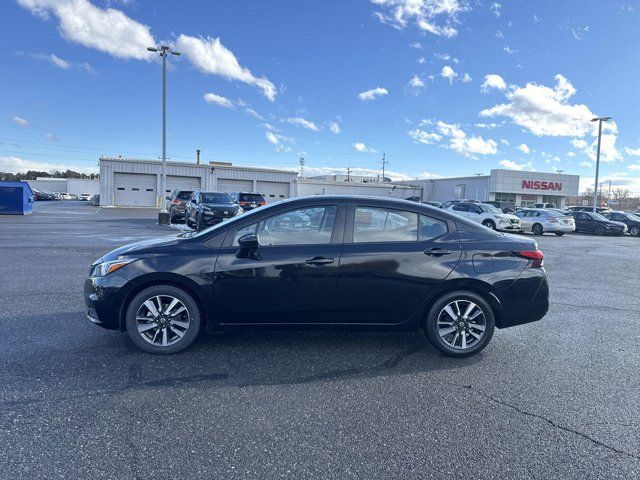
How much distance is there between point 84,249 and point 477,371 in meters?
10.8

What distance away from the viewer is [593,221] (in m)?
25.8

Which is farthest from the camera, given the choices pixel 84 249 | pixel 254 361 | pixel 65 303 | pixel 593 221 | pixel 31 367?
pixel 593 221

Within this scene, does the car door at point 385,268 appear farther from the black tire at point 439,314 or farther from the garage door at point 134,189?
the garage door at point 134,189

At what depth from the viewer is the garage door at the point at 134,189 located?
41875 millimetres

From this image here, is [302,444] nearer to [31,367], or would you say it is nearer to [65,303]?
[31,367]

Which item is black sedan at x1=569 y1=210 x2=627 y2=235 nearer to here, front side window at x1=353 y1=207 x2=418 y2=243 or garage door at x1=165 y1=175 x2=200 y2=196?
front side window at x1=353 y1=207 x2=418 y2=243

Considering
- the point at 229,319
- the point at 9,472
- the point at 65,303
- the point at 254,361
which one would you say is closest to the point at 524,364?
the point at 254,361

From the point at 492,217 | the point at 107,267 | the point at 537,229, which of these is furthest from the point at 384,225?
the point at 537,229

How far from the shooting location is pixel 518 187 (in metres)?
51.1

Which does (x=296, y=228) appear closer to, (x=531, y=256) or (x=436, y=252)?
(x=436, y=252)

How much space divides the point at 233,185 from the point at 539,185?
3772 centimetres

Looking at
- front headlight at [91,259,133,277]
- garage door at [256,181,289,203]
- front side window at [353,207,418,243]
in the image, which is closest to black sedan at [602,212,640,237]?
front side window at [353,207,418,243]

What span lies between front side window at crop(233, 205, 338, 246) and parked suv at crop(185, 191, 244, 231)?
12.3 m

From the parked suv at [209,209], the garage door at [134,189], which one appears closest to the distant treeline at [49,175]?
the garage door at [134,189]
